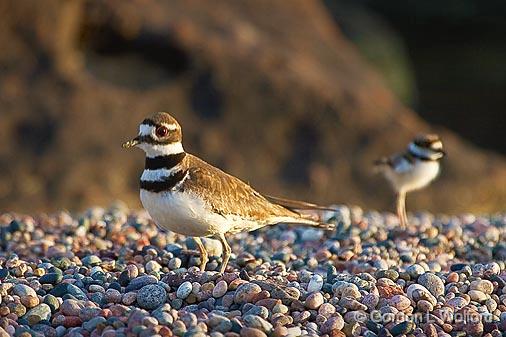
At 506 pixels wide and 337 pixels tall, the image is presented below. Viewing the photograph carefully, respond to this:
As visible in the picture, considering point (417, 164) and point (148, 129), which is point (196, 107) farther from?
point (148, 129)

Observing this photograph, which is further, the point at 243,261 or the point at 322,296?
the point at 243,261

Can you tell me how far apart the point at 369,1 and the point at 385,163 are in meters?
14.1

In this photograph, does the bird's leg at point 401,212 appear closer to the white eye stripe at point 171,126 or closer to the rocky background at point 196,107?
the white eye stripe at point 171,126

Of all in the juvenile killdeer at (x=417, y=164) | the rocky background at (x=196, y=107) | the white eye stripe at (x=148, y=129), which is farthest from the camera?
the rocky background at (x=196, y=107)

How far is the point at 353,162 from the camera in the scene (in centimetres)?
1337

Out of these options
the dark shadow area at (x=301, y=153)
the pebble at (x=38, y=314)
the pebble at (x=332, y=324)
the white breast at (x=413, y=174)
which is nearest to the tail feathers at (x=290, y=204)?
the pebble at (x=332, y=324)

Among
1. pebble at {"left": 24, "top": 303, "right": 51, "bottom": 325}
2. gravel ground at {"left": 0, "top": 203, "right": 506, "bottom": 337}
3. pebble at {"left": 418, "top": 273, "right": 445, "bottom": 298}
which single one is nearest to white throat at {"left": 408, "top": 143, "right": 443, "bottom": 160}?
gravel ground at {"left": 0, "top": 203, "right": 506, "bottom": 337}

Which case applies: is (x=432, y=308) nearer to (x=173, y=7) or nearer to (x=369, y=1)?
(x=173, y=7)

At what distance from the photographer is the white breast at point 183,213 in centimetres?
602

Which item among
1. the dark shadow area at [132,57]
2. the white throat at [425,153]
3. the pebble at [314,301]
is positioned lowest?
the pebble at [314,301]

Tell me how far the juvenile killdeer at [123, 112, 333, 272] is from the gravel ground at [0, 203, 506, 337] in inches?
12.5

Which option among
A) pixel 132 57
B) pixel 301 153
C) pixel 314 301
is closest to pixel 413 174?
pixel 301 153

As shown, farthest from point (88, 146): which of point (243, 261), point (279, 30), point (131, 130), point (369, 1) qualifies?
point (369, 1)

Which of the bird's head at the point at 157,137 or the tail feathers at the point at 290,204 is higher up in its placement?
the bird's head at the point at 157,137
